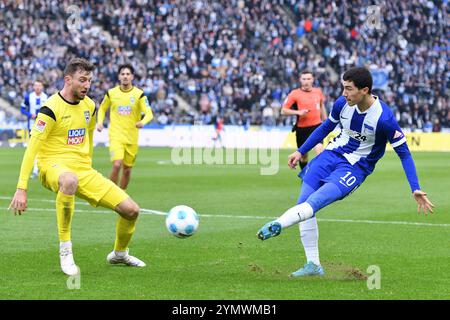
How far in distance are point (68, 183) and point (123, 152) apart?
27.6 feet

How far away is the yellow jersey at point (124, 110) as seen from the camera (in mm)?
17000

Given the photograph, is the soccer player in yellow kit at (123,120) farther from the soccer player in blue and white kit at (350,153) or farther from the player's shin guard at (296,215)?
the player's shin guard at (296,215)

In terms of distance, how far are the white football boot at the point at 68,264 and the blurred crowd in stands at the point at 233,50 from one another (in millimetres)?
34452

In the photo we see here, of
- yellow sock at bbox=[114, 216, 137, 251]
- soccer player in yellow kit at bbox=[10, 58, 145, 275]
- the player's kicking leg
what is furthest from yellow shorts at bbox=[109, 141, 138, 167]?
yellow sock at bbox=[114, 216, 137, 251]

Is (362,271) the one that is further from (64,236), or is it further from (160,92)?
(160,92)

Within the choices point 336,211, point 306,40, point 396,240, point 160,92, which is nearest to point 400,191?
point 336,211

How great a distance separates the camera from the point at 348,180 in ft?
28.7

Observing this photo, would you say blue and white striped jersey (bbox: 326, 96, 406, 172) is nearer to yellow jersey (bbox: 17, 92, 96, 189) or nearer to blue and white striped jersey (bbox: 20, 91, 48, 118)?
yellow jersey (bbox: 17, 92, 96, 189)

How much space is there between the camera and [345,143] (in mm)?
9039

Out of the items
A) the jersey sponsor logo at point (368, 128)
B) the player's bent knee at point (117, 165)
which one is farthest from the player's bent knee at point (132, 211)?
the player's bent knee at point (117, 165)

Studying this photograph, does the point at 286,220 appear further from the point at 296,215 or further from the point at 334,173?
the point at 334,173

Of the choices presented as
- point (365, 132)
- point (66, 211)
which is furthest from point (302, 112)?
point (66, 211)

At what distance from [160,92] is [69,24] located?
5554mm

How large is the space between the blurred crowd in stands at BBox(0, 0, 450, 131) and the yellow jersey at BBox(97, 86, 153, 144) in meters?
26.0
